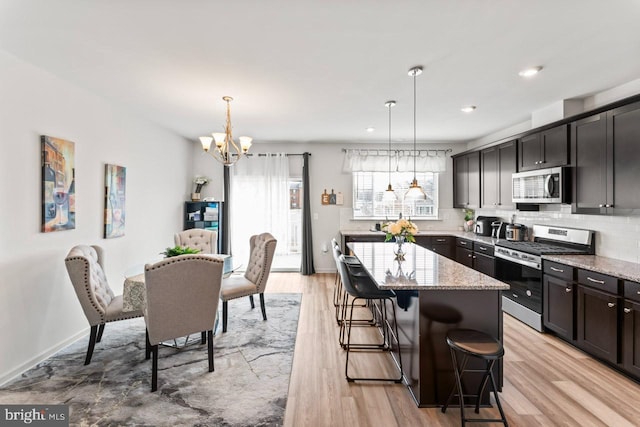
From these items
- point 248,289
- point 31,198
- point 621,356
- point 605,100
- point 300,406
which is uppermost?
point 605,100

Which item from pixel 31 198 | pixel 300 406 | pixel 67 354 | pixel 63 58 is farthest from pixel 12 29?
pixel 300 406

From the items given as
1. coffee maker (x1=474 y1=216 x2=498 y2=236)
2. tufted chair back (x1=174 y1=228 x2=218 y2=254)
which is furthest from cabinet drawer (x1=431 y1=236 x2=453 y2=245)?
tufted chair back (x1=174 y1=228 x2=218 y2=254)

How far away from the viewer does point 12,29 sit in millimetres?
2141

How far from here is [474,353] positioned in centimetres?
180

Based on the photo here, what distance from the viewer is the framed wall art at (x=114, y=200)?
11.7ft

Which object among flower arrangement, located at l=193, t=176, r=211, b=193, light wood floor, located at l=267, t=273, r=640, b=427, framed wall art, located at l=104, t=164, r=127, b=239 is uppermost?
flower arrangement, located at l=193, t=176, r=211, b=193

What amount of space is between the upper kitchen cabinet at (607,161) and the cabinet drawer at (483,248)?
116cm

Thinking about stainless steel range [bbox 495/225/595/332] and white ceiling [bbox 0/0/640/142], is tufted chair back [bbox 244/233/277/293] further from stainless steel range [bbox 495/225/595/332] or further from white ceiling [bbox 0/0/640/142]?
stainless steel range [bbox 495/225/595/332]

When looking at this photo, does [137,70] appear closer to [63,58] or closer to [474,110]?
[63,58]

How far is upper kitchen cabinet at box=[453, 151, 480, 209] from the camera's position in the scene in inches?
202

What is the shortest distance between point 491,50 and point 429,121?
216 centimetres

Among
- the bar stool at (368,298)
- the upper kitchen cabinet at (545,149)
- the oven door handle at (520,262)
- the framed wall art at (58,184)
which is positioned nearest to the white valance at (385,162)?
the upper kitchen cabinet at (545,149)

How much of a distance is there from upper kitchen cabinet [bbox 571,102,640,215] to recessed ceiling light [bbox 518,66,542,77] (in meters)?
0.74

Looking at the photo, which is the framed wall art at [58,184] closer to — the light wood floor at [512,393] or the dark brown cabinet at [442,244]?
the light wood floor at [512,393]
